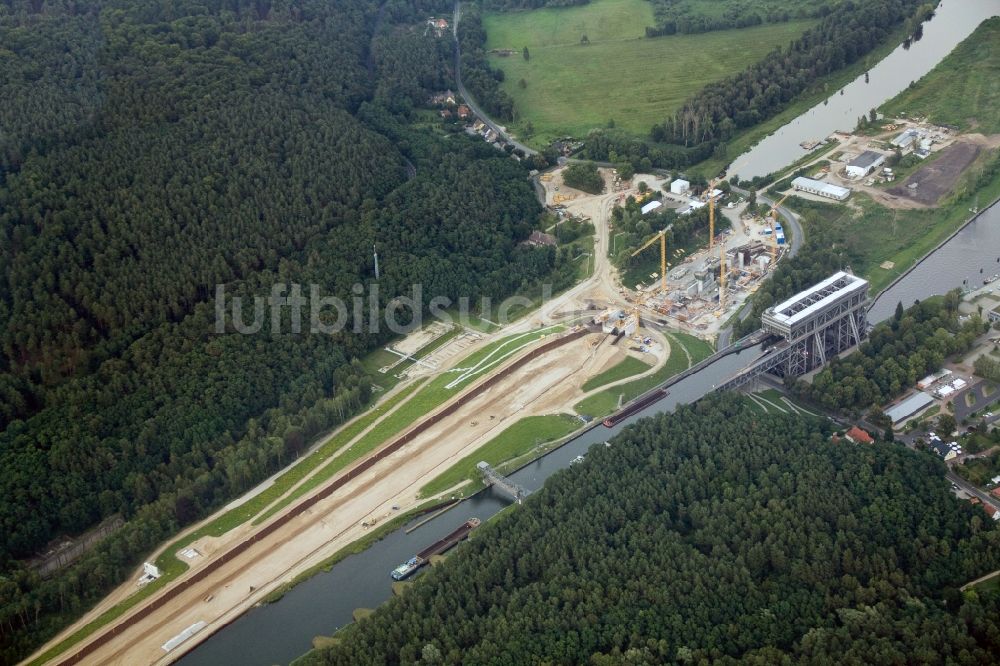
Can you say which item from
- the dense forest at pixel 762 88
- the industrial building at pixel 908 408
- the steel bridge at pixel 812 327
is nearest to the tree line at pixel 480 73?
the dense forest at pixel 762 88

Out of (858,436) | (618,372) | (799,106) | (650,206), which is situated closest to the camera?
(858,436)

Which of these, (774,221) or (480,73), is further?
(480,73)

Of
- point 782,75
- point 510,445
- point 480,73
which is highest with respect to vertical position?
point 782,75

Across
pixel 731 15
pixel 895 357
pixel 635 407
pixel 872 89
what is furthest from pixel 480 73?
pixel 895 357

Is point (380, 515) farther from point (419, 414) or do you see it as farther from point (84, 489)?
point (84, 489)

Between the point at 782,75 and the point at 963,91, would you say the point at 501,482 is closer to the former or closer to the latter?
the point at 782,75

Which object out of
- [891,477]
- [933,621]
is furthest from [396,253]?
[933,621]

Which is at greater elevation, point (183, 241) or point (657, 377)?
point (183, 241)

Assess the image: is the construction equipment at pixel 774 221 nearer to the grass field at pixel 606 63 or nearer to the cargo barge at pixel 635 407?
the cargo barge at pixel 635 407
